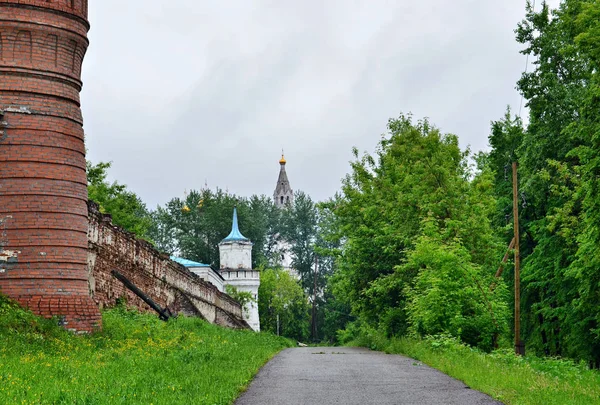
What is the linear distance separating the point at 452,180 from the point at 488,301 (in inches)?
267

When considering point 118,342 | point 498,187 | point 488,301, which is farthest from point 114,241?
point 498,187

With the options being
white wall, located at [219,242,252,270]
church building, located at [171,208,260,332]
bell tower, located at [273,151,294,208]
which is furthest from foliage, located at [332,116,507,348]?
bell tower, located at [273,151,294,208]

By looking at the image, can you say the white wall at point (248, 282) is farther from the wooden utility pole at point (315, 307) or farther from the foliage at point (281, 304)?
the wooden utility pole at point (315, 307)

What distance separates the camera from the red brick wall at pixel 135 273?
23.1m

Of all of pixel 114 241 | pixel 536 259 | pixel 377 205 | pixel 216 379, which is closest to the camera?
pixel 216 379

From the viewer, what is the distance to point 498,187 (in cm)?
3594

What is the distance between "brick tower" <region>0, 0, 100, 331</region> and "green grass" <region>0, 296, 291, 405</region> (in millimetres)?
660

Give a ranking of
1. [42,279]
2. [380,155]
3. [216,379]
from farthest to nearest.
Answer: [380,155] → [42,279] → [216,379]

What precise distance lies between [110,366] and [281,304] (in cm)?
6375

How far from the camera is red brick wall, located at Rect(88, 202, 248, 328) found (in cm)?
2312

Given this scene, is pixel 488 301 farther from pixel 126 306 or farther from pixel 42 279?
pixel 42 279

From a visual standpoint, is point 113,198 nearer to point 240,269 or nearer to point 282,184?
point 240,269

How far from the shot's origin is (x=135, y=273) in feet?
90.5

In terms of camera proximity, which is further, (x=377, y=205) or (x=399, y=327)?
(x=377, y=205)
